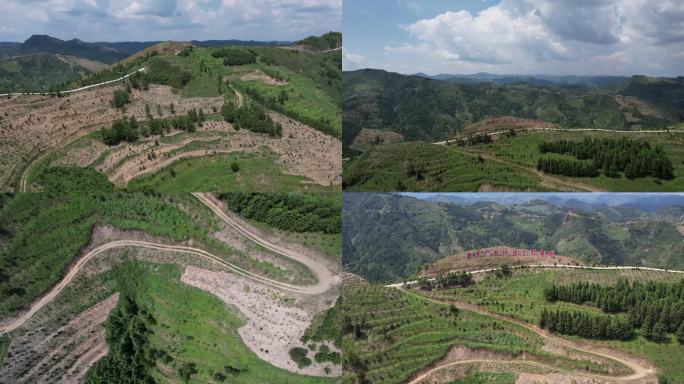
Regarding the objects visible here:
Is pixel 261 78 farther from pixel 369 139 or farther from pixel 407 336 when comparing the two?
pixel 407 336

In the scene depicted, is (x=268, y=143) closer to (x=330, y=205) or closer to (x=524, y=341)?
(x=330, y=205)

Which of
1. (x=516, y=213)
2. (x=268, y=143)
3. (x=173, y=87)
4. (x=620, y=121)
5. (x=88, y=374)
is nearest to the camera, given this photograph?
(x=88, y=374)

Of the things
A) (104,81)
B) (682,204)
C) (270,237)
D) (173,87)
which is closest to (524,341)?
(682,204)

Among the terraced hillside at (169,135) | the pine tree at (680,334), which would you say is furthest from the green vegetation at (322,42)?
the pine tree at (680,334)

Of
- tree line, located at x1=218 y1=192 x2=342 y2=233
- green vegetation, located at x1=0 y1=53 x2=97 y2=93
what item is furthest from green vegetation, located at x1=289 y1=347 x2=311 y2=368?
green vegetation, located at x1=0 y1=53 x2=97 y2=93

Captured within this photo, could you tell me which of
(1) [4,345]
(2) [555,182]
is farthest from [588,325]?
(1) [4,345]

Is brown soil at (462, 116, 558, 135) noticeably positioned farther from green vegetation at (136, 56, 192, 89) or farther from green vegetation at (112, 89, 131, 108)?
green vegetation at (112, 89, 131, 108)
